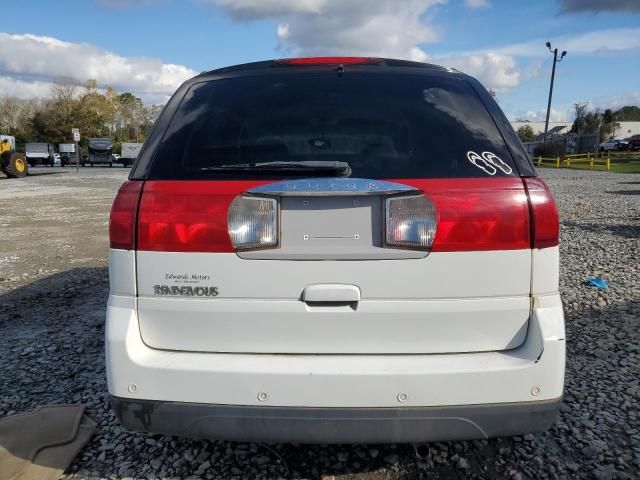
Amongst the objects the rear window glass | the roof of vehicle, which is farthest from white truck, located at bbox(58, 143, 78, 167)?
the rear window glass

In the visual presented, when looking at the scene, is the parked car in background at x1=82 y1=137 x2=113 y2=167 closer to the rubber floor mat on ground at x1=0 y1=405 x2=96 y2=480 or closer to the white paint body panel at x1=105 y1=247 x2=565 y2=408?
the rubber floor mat on ground at x1=0 y1=405 x2=96 y2=480

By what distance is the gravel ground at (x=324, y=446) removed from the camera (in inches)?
98.1

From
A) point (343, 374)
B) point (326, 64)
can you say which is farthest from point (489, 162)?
point (343, 374)

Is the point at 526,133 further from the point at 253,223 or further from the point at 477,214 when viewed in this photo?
the point at 253,223

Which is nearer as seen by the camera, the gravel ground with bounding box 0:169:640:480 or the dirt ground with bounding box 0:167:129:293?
the gravel ground with bounding box 0:169:640:480

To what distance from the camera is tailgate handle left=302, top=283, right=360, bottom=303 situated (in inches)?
75.4

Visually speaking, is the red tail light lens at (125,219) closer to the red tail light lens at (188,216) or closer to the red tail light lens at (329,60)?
the red tail light lens at (188,216)

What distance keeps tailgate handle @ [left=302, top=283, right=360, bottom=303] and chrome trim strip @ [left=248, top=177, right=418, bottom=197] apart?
1.12 feet

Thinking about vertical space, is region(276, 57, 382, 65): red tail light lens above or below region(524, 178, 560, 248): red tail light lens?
above

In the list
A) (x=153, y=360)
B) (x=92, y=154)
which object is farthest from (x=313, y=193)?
(x=92, y=154)

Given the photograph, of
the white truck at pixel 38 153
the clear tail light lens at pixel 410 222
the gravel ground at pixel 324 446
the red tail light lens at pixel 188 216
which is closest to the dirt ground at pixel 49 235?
the gravel ground at pixel 324 446

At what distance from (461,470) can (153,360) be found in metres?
1.55

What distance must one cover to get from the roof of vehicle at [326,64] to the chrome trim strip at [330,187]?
74 cm

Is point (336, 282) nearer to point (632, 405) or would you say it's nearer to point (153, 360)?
point (153, 360)
